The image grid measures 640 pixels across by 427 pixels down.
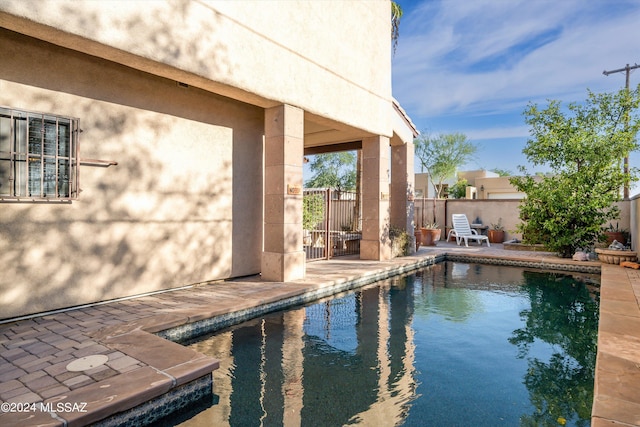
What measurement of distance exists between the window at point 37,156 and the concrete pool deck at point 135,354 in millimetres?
1457

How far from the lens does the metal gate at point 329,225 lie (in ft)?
30.5

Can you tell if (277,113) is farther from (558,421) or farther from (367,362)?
(558,421)

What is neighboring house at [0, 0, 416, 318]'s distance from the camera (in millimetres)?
4035

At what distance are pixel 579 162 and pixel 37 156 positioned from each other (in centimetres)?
1164

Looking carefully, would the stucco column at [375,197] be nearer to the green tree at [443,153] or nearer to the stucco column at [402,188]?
the stucco column at [402,188]

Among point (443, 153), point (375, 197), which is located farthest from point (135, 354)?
point (443, 153)

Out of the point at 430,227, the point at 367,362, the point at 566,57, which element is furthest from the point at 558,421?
the point at 566,57

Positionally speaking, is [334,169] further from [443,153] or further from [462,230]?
[462,230]

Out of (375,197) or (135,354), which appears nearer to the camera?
(135,354)

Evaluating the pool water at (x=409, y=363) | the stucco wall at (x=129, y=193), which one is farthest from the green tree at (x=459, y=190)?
the stucco wall at (x=129, y=193)

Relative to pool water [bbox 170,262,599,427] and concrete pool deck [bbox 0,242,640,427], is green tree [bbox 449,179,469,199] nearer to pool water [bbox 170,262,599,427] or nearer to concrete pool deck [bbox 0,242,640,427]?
pool water [bbox 170,262,599,427]

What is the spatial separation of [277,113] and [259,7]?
1586 mm

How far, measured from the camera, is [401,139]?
1024cm

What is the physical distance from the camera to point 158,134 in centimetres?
538
